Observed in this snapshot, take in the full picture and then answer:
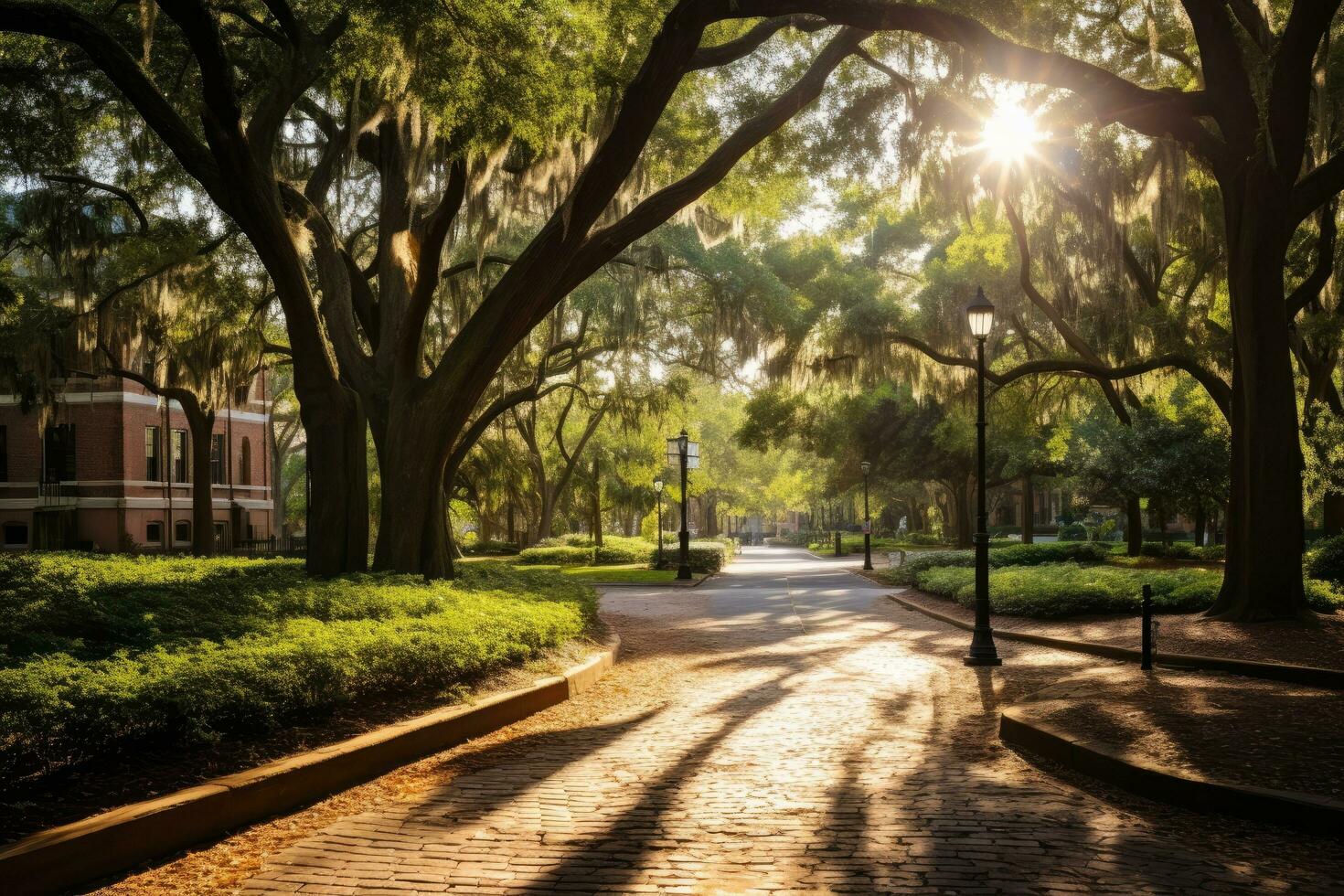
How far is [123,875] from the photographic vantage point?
5184 mm

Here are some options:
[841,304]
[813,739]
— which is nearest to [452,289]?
[841,304]

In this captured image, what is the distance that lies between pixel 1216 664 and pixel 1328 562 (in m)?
9.98

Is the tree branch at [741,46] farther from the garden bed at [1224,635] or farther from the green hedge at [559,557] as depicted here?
the green hedge at [559,557]

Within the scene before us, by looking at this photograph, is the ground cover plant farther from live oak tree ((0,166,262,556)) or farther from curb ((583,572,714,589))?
live oak tree ((0,166,262,556))

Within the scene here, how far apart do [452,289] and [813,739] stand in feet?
52.7

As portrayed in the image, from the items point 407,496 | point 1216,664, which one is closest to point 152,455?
point 407,496

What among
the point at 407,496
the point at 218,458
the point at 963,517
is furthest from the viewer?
the point at 963,517

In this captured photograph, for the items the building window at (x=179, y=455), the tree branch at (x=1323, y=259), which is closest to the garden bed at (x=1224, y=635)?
the tree branch at (x=1323, y=259)

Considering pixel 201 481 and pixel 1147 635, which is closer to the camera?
pixel 1147 635

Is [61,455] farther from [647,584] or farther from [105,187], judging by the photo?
[105,187]

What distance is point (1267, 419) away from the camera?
14016 millimetres

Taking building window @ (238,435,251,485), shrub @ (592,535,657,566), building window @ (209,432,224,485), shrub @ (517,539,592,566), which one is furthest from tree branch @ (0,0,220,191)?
building window @ (238,435,251,485)

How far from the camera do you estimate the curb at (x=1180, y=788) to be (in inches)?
228

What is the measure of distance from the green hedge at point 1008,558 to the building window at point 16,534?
3234 centimetres
